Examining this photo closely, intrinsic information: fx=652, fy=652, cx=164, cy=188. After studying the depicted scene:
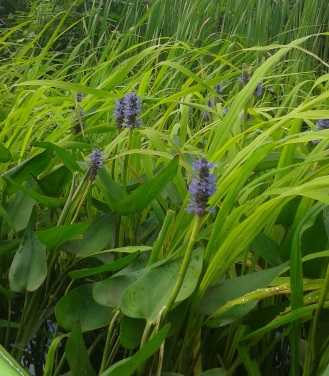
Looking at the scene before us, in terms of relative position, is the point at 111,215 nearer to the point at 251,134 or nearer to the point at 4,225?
the point at 4,225

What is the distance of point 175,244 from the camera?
89 cm

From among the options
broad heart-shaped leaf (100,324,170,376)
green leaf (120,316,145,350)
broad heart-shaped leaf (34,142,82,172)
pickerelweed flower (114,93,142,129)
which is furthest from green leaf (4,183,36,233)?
broad heart-shaped leaf (100,324,170,376)

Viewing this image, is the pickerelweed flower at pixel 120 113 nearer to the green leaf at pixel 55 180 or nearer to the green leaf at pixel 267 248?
the green leaf at pixel 55 180

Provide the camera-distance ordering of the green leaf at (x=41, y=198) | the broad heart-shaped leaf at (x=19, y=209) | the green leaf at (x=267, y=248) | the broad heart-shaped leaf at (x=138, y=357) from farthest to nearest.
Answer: the broad heart-shaped leaf at (x=19, y=209), the green leaf at (x=41, y=198), the green leaf at (x=267, y=248), the broad heart-shaped leaf at (x=138, y=357)

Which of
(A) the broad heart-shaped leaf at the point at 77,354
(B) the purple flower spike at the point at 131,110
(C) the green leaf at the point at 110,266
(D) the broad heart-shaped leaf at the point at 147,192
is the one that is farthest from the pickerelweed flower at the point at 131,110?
(A) the broad heart-shaped leaf at the point at 77,354

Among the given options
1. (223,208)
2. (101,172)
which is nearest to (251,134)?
(101,172)

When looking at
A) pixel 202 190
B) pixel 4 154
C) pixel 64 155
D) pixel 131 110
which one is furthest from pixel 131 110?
pixel 202 190

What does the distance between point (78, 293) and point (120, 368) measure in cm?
22

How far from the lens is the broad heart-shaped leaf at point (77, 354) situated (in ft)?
2.54

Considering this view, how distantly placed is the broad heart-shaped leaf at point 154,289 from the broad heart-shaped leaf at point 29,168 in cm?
35

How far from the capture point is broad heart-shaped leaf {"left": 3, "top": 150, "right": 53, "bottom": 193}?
103 cm

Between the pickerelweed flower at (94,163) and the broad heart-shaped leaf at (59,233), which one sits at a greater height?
the pickerelweed flower at (94,163)

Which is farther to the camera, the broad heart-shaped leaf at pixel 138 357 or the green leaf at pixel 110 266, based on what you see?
the green leaf at pixel 110 266

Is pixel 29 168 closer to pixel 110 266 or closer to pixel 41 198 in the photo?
pixel 41 198
